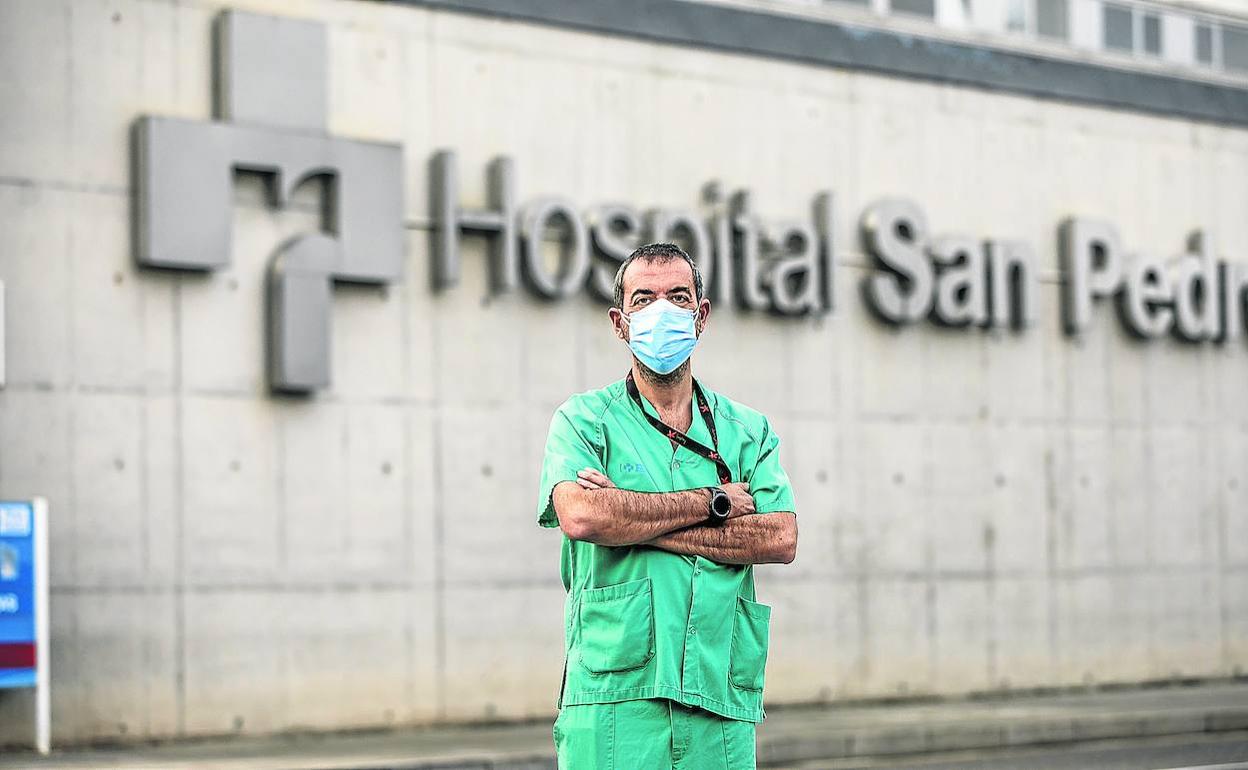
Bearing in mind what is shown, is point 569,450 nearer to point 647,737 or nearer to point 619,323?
point 619,323

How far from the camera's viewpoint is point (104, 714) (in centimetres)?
1301

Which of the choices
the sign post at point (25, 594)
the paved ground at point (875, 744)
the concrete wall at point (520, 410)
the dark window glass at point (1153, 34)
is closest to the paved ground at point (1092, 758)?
the paved ground at point (875, 744)

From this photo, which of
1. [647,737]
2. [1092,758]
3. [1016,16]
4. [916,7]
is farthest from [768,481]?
[1016,16]

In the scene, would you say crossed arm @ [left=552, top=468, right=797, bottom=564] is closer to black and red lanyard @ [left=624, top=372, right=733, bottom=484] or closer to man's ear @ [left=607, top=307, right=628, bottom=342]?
black and red lanyard @ [left=624, top=372, right=733, bottom=484]

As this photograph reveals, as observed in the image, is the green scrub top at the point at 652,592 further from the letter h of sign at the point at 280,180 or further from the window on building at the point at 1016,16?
the window on building at the point at 1016,16

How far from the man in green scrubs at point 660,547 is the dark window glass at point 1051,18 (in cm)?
1497

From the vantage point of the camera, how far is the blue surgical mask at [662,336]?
4262 mm

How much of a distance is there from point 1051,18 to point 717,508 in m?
15.5

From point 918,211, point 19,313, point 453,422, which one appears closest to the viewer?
point 19,313

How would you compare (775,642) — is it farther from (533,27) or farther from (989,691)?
(533,27)

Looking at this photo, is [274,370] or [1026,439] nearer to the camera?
[274,370]

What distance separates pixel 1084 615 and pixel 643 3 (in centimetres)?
721

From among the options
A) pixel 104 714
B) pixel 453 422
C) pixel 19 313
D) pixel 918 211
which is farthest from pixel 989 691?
pixel 19 313

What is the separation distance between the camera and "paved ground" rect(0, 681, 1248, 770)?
472 inches
